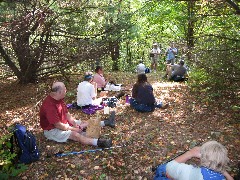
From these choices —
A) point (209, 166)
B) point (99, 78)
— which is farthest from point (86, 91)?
point (209, 166)

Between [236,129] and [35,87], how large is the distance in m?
7.91

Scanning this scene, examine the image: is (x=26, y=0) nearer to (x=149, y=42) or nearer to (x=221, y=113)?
(x=221, y=113)

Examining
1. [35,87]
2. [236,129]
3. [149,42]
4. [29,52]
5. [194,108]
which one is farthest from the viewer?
[149,42]

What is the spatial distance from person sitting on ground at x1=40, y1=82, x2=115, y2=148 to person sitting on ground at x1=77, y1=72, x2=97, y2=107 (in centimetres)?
179

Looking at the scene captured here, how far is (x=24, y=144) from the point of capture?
16.8 ft

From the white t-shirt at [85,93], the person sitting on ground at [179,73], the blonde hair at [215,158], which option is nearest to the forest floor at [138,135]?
the white t-shirt at [85,93]

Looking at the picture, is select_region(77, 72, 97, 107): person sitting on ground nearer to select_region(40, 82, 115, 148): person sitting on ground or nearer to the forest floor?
the forest floor

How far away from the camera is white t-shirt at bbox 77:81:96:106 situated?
313 inches

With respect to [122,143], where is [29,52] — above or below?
above

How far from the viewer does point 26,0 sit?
8.47 metres

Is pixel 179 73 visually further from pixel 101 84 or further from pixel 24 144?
pixel 24 144

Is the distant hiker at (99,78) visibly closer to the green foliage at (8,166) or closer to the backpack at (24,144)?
the backpack at (24,144)

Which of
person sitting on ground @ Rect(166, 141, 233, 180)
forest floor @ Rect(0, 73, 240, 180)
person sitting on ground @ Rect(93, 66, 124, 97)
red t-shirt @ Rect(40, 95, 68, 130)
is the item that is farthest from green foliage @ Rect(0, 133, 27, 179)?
person sitting on ground @ Rect(93, 66, 124, 97)

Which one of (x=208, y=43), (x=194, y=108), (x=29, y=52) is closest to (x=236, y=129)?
(x=194, y=108)
